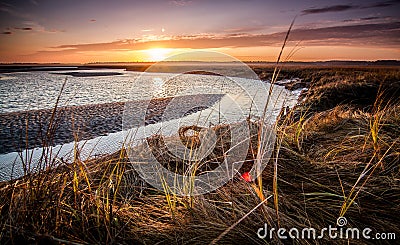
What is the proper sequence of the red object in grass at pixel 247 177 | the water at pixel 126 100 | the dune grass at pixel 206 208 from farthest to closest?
the water at pixel 126 100 → the red object in grass at pixel 247 177 → the dune grass at pixel 206 208

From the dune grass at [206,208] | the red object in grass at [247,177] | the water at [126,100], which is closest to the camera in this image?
the dune grass at [206,208]

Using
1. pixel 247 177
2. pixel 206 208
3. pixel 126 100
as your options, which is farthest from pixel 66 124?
pixel 206 208

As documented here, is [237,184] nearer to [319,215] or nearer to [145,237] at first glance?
[319,215]

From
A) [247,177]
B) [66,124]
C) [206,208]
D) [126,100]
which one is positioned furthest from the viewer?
[126,100]

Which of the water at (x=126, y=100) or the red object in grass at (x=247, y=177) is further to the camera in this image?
the water at (x=126, y=100)

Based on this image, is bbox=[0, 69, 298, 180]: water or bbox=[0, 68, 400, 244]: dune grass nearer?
bbox=[0, 68, 400, 244]: dune grass

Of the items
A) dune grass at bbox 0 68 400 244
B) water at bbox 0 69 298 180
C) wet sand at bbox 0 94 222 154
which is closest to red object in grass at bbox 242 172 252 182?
→ dune grass at bbox 0 68 400 244

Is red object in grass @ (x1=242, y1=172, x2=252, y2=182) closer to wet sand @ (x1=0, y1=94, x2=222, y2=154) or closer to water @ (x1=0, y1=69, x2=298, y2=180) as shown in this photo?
water @ (x1=0, y1=69, x2=298, y2=180)

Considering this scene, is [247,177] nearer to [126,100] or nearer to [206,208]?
[206,208]

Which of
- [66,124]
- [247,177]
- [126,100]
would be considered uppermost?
[247,177]

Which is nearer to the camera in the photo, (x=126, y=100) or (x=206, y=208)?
(x=206, y=208)

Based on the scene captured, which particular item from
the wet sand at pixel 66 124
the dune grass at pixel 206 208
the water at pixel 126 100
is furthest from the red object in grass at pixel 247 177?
the wet sand at pixel 66 124

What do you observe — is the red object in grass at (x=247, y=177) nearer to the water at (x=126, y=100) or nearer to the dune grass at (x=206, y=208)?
the dune grass at (x=206, y=208)

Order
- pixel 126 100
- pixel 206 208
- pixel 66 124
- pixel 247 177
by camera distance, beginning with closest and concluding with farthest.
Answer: pixel 206 208
pixel 247 177
pixel 66 124
pixel 126 100
